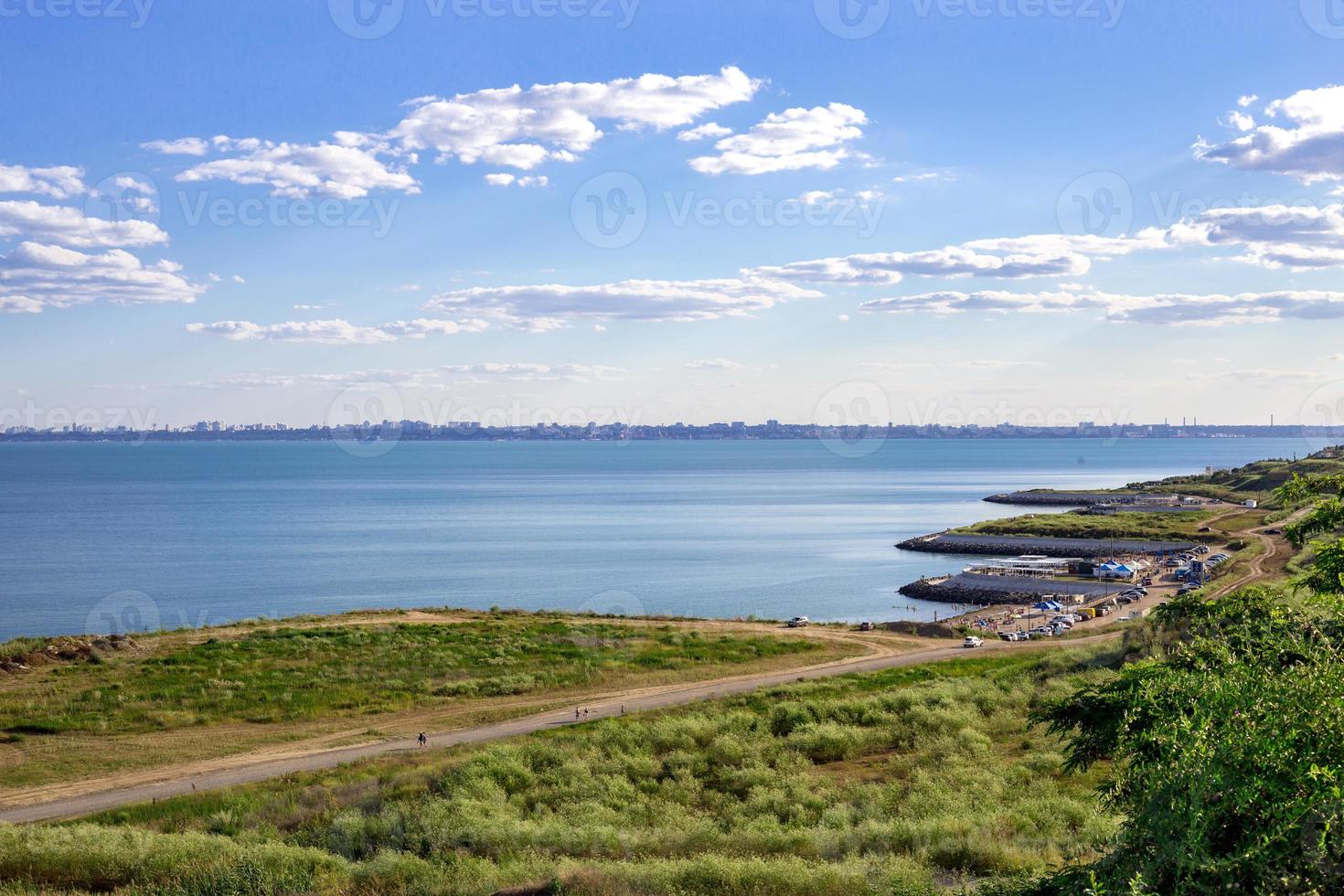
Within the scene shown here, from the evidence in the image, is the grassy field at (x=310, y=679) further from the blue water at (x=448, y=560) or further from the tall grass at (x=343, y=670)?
the blue water at (x=448, y=560)

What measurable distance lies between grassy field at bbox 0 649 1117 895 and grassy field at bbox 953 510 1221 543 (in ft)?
300

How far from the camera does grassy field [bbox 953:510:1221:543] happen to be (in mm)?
115500

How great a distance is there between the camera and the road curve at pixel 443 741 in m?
26.7

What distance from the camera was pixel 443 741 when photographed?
108 feet

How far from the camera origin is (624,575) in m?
100

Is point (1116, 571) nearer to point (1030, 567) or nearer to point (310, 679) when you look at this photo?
point (1030, 567)

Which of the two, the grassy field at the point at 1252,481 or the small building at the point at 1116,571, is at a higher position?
the grassy field at the point at 1252,481

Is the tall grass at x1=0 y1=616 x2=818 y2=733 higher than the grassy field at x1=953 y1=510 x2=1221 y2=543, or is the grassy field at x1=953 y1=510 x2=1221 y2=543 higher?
the tall grass at x1=0 y1=616 x2=818 y2=733

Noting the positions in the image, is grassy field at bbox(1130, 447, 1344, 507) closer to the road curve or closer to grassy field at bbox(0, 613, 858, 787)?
the road curve

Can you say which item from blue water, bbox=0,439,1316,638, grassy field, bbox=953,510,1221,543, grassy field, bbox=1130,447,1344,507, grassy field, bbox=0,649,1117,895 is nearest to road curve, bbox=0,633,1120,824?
grassy field, bbox=0,649,1117,895

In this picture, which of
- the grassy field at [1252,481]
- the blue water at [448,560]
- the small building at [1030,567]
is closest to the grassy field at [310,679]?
the blue water at [448,560]

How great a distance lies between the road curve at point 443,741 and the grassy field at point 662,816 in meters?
2.00

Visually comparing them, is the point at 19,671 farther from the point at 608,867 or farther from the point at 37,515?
the point at 37,515

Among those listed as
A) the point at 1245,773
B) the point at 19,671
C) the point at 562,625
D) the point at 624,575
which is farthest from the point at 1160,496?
the point at 1245,773
